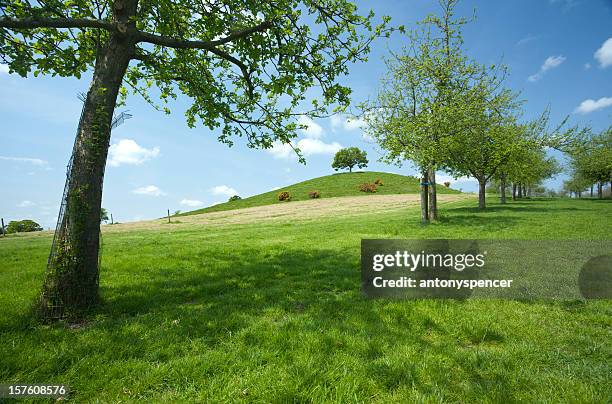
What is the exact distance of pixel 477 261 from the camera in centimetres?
1069

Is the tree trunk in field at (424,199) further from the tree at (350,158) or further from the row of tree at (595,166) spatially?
the tree at (350,158)

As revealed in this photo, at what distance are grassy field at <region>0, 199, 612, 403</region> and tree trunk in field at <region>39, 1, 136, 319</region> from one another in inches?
23.6

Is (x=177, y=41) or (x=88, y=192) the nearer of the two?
(x=88, y=192)

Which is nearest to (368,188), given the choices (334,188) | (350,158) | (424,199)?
(334,188)

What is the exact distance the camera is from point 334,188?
7919 centimetres

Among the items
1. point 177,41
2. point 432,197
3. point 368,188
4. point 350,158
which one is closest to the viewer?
point 177,41

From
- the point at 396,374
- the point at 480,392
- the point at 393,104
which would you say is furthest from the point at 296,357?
the point at 393,104

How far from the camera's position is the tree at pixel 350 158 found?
108 m

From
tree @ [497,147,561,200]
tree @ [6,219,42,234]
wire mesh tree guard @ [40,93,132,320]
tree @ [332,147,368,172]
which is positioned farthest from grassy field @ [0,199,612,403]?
tree @ [332,147,368,172]

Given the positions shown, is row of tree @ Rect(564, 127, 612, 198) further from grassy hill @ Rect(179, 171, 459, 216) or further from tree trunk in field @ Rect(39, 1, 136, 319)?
tree trunk in field @ Rect(39, 1, 136, 319)

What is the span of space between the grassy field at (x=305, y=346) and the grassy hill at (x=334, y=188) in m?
61.3

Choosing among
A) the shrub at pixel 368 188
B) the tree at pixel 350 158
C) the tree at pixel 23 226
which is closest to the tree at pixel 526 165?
the shrub at pixel 368 188

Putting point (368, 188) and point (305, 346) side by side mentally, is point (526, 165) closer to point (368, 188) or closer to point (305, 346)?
point (305, 346)

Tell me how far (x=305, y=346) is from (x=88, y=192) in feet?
18.6
